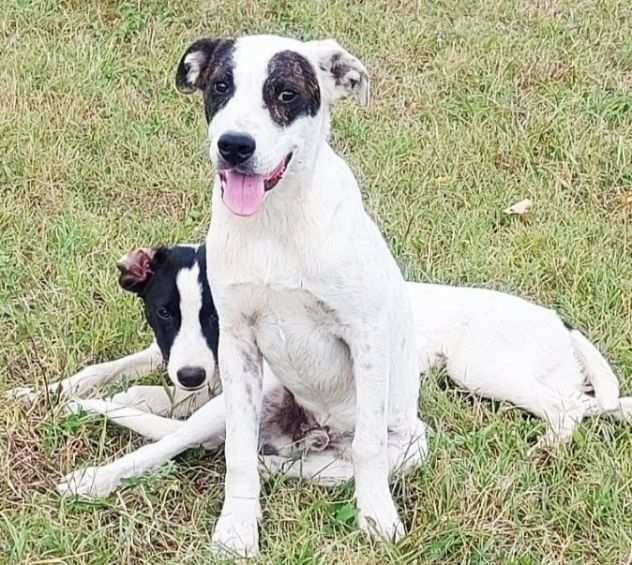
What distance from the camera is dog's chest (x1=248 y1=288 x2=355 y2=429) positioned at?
12.0ft

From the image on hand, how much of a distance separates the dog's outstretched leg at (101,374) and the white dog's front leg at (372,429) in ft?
3.51

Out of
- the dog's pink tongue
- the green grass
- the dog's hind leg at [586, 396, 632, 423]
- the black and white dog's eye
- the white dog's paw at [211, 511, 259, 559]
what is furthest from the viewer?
the black and white dog's eye

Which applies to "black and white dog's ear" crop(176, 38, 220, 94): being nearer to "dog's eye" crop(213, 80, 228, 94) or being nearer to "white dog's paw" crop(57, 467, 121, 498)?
"dog's eye" crop(213, 80, 228, 94)

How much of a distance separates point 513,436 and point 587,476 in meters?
0.32

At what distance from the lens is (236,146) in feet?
10.9

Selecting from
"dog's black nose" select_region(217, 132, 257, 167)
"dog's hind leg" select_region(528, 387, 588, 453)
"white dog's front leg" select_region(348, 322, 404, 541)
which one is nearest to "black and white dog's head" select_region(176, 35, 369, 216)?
"dog's black nose" select_region(217, 132, 257, 167)

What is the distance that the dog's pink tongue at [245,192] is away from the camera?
3.46 meters

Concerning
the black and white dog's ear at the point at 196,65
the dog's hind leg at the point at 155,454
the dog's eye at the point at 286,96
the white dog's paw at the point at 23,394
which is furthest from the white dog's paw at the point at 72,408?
the dog's eye at the point at 286,96

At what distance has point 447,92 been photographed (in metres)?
6.83

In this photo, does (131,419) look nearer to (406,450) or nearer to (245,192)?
(406,450)

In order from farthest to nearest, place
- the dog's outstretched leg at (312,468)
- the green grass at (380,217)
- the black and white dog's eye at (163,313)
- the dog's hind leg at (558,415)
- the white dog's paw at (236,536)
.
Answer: the black and white dog's eye at (163,313)
the dog's hind leg at (558,415)
the dog's outstretched leg at (312,468)
the green grass at (380,217)
the white dog's paw at (236,536)

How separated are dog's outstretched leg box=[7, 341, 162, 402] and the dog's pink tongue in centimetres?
112

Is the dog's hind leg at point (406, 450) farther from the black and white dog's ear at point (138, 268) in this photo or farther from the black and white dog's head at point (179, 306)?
the black and white dog's ear at point (138, 268)

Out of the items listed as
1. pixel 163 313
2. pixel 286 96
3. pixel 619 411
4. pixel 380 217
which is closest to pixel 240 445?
pixel 163 313
